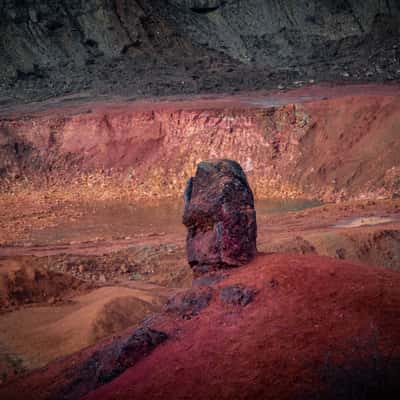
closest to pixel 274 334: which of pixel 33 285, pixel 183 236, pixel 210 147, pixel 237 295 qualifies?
pixel 237 295

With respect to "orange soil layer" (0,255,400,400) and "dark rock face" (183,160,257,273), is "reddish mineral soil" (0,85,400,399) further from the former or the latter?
"dark rock face" (183,160,257,273)

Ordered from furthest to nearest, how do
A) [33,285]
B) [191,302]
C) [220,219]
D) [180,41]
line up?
[180,41], [33,285], [220,219], [191,302]

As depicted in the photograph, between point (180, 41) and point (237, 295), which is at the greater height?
point (180, 41)

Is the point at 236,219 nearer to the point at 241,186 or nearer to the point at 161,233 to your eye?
the point at 241,186

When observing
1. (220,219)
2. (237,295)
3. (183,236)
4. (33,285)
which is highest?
(220,219)

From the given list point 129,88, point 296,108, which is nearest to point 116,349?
point 296,108

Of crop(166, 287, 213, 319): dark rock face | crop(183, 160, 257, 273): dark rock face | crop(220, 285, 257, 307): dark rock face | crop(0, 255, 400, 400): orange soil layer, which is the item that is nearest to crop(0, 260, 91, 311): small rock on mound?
crop(183, 160, 257, 273): dark rock face

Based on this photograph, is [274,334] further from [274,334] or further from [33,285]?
[33,285]

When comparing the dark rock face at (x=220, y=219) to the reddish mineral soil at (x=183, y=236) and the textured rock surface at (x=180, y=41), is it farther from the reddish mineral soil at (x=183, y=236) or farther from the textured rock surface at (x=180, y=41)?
the textured rock surface at (x=180, y=41)

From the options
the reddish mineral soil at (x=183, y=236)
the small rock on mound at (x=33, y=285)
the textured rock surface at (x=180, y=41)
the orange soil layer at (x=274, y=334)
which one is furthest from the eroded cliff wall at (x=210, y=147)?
the orange soil layer at (x=274, y=334)
